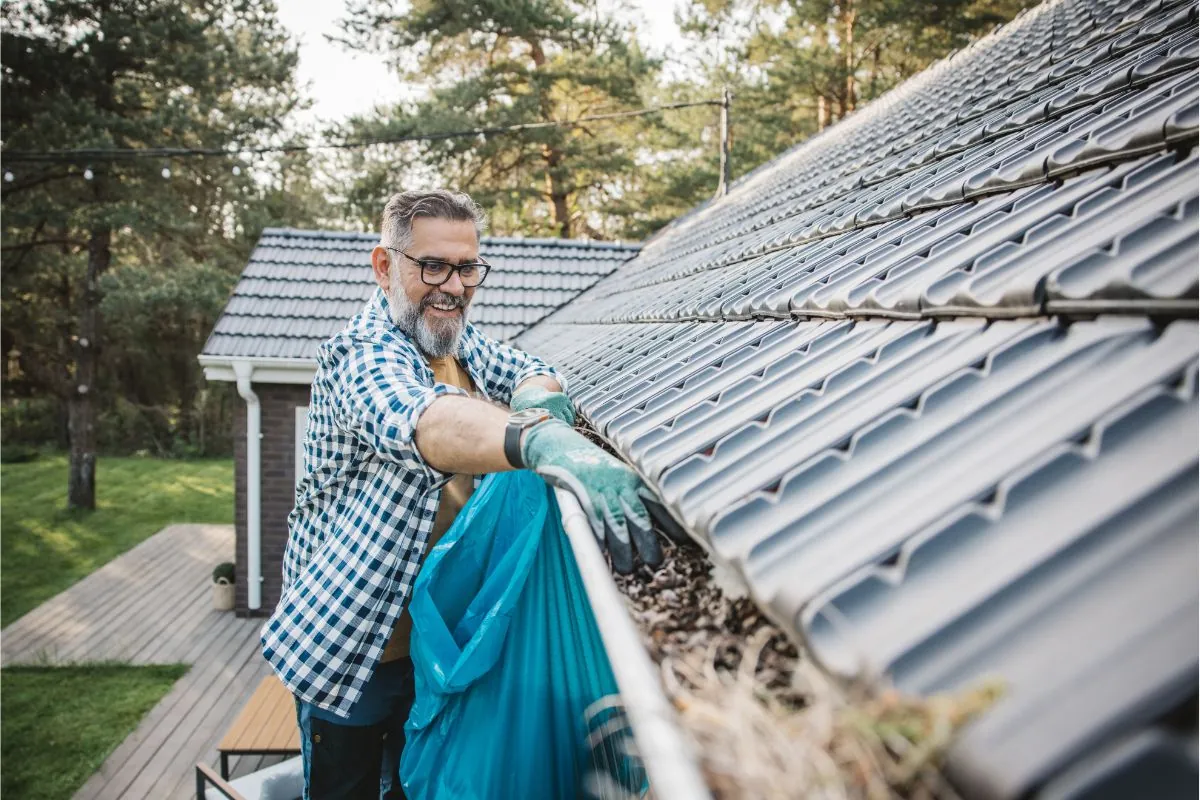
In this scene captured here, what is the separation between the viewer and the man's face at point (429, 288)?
2.48 m

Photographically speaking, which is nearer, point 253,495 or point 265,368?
point 265,368

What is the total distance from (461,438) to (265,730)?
468 centimetres

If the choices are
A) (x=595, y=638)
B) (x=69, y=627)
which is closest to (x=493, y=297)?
(x=69, y=627)

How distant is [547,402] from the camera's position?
232 cm

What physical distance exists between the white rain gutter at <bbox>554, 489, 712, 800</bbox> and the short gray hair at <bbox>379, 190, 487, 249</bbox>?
1.54m

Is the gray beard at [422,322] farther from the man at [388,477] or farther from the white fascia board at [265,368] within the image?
the white fascia board at [265,368]

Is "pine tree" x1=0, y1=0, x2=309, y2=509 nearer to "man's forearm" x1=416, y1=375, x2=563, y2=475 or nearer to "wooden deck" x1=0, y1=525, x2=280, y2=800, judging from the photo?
"wooden deck" x1=0, y1=525, x2=280, y2=800

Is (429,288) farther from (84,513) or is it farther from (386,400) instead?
(84,513)

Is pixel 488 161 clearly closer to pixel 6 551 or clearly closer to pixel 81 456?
pixel 81 456

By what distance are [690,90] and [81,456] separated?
1638cm

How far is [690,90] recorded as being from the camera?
731 inches

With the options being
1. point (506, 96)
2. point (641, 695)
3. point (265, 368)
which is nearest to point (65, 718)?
point (265, 368)

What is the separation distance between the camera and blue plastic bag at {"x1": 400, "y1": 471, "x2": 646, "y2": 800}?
190cm

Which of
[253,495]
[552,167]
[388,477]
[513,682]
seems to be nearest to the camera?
[513,682]
